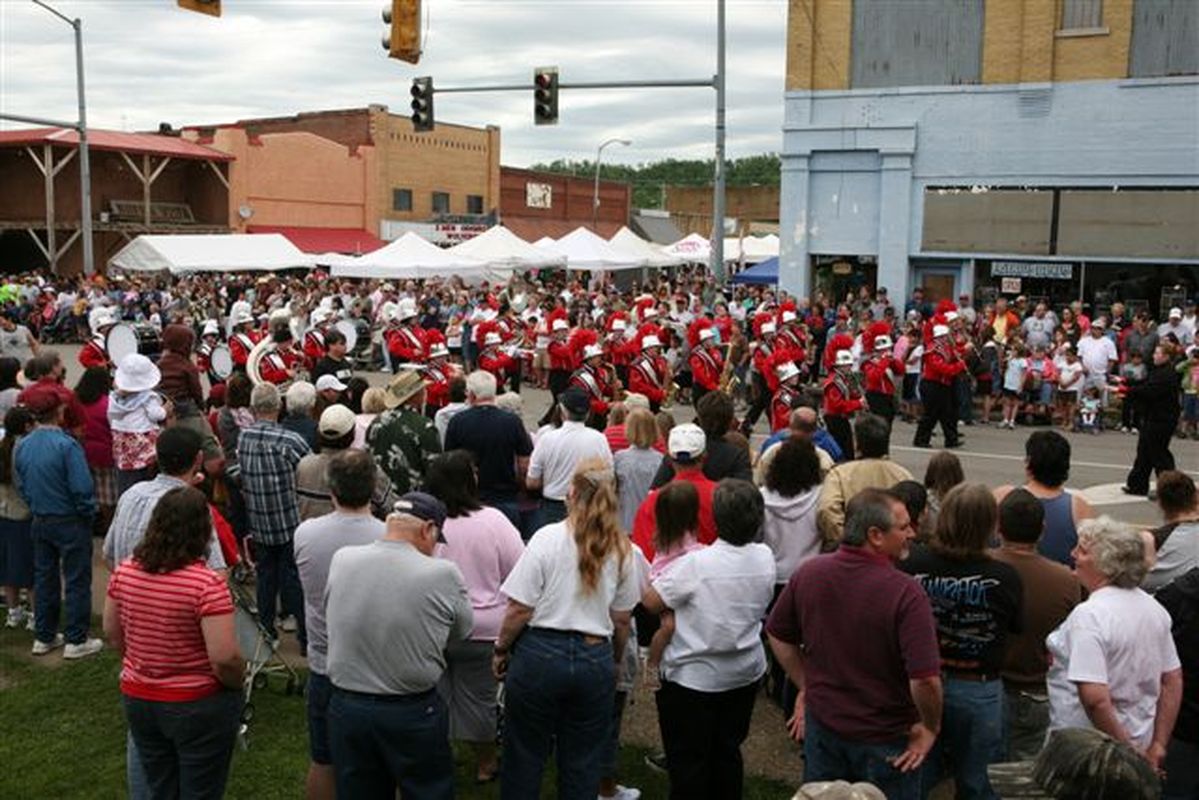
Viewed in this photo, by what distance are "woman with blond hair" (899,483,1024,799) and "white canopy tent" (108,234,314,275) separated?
3130 centimetres

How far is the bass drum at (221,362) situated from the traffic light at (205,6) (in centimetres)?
386

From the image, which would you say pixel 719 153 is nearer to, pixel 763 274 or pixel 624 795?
pixel 763 274

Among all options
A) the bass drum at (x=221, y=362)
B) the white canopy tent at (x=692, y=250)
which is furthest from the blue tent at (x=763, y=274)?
the bass drum at (x=221, y=362)

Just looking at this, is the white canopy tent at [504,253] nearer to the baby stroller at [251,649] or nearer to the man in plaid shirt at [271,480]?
the man in plaid shirt at [271,480]

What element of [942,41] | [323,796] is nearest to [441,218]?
[942,41]

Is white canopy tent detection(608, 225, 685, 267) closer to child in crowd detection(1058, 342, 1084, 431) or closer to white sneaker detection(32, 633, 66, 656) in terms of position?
child in crowd detection(1058, 342, 1084, 431)

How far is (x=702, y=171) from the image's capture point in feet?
532

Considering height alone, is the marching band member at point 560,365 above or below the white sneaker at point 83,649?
above

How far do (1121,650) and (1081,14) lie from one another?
887 inches

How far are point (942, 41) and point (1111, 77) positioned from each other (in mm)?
3562

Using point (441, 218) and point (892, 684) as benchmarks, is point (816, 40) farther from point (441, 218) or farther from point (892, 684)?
point (441, 218)

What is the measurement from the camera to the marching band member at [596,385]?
37.7 feet

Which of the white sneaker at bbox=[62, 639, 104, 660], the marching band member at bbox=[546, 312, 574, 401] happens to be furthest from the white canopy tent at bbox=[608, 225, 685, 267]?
the white sneaker at bbox=[62, 639, 104, 660]

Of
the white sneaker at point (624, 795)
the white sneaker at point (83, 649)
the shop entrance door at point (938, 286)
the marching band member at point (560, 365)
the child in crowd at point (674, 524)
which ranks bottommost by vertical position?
the white sneaker at point (83, 649)
